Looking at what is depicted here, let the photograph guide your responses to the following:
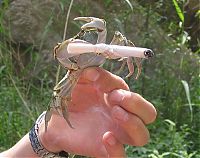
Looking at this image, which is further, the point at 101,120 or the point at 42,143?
the point at 42,143

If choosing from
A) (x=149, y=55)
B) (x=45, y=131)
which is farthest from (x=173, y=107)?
(x=149, y=55)

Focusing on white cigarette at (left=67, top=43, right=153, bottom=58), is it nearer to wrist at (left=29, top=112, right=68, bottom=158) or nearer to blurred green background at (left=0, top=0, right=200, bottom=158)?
wrist at (left=29, top=112, right=68, bottom=158)

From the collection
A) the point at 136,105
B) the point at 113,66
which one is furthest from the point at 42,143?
the point at 113,66

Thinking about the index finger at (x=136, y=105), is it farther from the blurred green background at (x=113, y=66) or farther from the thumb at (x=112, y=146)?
the blurred green background at (x=113, y=66)

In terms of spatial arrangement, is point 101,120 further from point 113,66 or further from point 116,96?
point 113,66

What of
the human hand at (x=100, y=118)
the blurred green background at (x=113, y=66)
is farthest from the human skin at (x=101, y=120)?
the blurred green background at (x=113, y=66)

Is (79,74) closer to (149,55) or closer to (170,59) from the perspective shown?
(149,55)

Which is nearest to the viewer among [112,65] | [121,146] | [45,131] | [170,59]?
[121,146]
